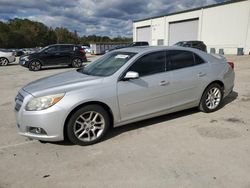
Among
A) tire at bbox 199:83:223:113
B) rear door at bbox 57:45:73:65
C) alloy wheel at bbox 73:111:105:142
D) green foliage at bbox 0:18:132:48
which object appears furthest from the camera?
green foliage at bbox 0:18:132:48

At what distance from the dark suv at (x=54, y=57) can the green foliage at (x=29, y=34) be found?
46.7 metres

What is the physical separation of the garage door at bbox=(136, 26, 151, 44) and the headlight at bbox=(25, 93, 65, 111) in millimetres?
40261

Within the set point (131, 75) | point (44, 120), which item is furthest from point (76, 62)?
point (44, 120)

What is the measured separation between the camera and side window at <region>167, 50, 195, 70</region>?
4.61 m

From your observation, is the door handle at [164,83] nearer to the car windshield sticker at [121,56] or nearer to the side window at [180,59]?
the side window at [180,59]

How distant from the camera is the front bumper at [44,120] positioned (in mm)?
3492

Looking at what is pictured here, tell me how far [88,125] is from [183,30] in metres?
33.7

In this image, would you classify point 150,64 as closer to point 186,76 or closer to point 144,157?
point 186,76

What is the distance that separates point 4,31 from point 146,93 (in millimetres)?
61721

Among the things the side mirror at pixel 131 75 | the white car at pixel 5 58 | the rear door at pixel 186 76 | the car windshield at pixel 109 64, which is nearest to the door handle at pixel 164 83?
the rear door at pixel 186 76

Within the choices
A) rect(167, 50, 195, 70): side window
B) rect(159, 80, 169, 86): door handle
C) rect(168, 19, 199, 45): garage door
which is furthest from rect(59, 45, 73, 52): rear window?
rect(168, 19, 199, 45): garage door

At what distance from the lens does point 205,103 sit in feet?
16.8

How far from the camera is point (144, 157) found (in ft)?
11.1

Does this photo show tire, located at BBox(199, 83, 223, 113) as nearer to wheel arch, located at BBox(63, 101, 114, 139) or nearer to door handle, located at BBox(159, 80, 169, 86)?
door handle, located at BBox(159, 80, 169, 86)
